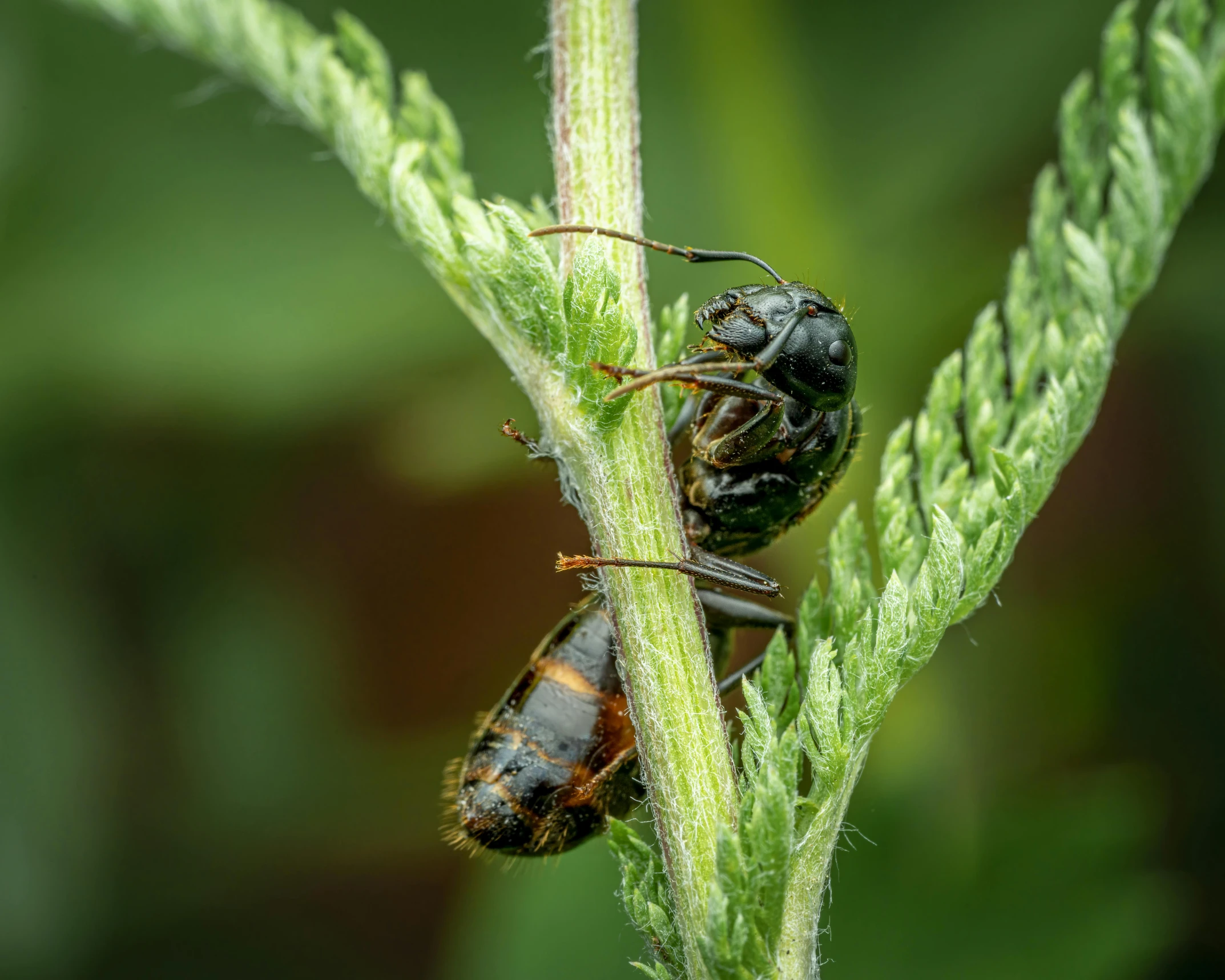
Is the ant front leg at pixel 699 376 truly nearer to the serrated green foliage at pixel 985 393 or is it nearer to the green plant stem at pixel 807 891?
the serrated green foliage at pixel 985 393

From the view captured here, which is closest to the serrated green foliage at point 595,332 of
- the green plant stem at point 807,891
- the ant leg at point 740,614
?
the green plant stem at point 807,891

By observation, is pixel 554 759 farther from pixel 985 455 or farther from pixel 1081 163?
pixel 1081 163

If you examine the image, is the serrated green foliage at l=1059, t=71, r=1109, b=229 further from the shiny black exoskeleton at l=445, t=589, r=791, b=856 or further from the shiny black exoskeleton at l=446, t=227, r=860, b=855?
the shiny black exoskeleton at l=445, t=589, r=791, b=856

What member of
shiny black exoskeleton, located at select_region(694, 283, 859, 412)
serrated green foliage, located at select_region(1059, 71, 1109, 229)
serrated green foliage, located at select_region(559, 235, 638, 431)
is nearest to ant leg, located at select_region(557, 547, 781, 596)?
serrated green foliage, located at select_region(559, 235, 638, 431)

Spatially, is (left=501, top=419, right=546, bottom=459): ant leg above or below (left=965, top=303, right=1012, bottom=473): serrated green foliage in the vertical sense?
below

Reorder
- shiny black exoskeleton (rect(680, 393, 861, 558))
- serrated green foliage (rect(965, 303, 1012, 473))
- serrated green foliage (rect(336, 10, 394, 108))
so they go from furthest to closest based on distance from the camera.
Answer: shiny black exoskeleton (rect(680, 393, 861, 558)), serrated green foliage (rect(336, 10, 394, 108)), serrated green foliage (rect(965, 303, 1012, 473))

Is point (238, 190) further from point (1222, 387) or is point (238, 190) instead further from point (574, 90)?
point (1222, 387)

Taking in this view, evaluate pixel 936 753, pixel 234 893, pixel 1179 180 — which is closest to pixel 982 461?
pixel 1179 180
